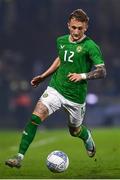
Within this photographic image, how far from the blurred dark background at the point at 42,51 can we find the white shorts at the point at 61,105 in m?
22.3

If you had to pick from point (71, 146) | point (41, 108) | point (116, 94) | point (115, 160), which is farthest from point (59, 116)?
point (41, 108)

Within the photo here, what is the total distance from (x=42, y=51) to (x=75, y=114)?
26922mm

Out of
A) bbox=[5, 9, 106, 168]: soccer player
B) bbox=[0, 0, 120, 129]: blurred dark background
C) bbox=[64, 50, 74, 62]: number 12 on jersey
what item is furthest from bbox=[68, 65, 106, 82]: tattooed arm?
bbox=[0, 0, 120, 129]: blurred dark background

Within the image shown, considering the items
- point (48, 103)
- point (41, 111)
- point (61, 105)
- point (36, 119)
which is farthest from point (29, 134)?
point (61, 105)

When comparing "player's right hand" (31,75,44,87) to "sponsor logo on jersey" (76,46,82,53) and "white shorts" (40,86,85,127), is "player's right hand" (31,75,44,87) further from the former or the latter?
"sponsor logo on jersey" (76,46,82,53)

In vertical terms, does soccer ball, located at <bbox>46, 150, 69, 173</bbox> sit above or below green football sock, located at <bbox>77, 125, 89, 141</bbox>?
above

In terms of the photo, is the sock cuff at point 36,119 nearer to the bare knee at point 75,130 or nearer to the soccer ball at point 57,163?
the soccer ball at point 57,163

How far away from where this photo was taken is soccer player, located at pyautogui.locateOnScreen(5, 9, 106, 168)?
11.1 metres

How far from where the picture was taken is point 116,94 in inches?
1438

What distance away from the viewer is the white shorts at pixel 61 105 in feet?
37.2

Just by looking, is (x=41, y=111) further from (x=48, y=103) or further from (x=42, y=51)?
(x=42, y=51)

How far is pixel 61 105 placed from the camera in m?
11.6

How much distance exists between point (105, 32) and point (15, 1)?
4.77 meters

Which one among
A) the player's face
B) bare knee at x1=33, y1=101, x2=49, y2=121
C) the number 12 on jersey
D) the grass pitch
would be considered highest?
the player's face
